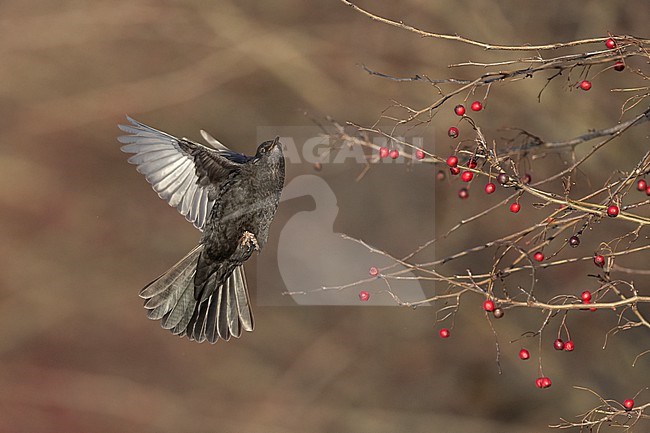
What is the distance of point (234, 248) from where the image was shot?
2.00 meters

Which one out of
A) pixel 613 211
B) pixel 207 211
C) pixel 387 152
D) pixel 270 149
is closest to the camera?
pixel 613 211

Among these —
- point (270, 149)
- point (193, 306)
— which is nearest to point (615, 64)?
point (270, 149)

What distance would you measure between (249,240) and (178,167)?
0.25 m

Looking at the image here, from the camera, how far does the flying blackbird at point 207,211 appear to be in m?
1.96

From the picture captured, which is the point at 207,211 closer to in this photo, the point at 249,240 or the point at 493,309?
the point at 249,240

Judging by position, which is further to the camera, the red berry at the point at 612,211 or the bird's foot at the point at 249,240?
the bird's foot at the point at 249,240

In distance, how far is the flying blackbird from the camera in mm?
1961

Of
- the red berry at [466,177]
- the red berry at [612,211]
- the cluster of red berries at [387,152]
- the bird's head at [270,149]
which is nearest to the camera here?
the red berry at [612,211]

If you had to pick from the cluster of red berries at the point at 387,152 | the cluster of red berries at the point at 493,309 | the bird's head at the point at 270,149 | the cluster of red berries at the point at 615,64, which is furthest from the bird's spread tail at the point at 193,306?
the cluster of red berries at the point at 615,64

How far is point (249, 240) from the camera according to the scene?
197cm

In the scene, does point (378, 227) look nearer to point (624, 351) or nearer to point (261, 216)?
point (624, 351)

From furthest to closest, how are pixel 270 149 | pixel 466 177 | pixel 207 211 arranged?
pixel 207 211 < pixel 270 149 < pixel 466 177

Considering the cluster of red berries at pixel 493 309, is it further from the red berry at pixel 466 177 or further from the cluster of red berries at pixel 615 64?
the cluster of red berries at pixel 615 64

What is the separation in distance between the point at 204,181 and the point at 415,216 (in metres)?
2.41
